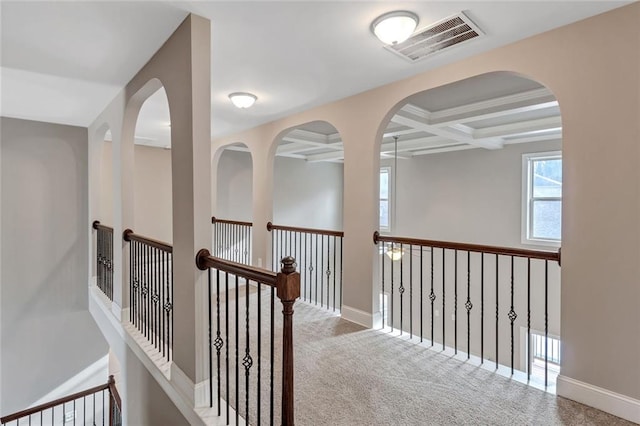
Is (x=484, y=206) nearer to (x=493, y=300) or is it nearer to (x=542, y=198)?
Answer: (x=542, y=198)

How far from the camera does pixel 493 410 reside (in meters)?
2.00

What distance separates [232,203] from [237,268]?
5.36 metres

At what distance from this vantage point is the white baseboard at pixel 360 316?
3.32m

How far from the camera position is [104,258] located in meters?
4.30

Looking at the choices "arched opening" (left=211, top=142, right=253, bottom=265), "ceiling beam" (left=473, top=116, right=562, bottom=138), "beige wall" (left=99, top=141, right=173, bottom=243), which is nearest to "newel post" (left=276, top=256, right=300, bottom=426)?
"ceiling beam" (left=473, top=116, right=562, bottom=138)

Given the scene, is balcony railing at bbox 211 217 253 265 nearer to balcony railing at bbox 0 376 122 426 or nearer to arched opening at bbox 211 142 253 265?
arched opening at bbox 211 142 253 265

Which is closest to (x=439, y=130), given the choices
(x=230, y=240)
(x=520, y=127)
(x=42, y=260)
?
(x=520, y=127)

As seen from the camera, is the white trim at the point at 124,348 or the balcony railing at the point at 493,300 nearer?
the white trim at the point at 124,348

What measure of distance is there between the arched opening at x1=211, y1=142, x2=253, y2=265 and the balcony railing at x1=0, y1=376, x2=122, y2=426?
8.50ft

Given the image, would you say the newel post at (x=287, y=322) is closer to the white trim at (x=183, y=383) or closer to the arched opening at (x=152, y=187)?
the white trim at (x=183, y=383)

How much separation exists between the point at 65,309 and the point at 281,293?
5.00m

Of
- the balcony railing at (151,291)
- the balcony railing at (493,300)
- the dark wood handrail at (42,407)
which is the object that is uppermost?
the balcony railing at (151,291)

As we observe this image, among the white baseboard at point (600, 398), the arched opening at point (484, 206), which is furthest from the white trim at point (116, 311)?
the white baseboard at point (600, 398)

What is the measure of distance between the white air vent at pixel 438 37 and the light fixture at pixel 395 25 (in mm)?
163
